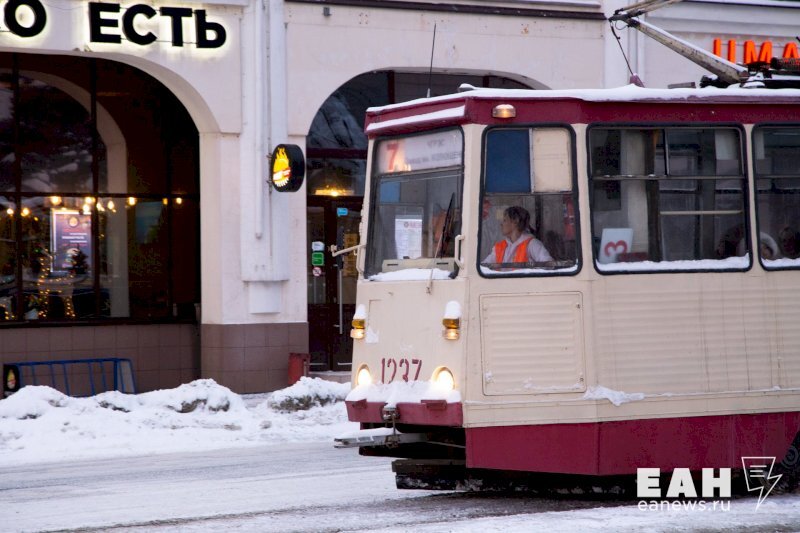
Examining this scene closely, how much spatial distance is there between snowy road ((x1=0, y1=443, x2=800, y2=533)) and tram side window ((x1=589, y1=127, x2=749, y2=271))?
174 cm

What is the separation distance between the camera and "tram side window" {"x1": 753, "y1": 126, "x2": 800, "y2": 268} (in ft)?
33.0

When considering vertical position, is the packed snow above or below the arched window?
below

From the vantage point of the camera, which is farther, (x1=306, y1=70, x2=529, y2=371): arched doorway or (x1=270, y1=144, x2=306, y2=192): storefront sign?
(x1=306, y1=70, x2=529, y2=371): arched doorway

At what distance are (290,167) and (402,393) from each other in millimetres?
9328

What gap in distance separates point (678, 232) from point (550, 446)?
1.77 meters

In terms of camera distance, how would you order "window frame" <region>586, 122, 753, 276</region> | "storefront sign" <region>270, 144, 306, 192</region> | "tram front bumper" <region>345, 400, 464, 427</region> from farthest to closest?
"storefront sign" <region>270, 144, 306, 192</region>
"window frame" <region>586, 122, 753, 276</region>
"tram front bumper" <region>345, 400, 464, 427</region>

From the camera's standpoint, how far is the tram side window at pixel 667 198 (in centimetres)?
962

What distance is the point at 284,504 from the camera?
1024 cm

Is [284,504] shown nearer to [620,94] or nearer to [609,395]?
[609,395]

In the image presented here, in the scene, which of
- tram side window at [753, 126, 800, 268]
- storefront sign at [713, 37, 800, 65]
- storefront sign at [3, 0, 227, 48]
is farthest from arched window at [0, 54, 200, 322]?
tram side window at [753, 126, 800, 268]

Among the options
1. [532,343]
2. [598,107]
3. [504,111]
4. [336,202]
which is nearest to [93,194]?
[336,202]

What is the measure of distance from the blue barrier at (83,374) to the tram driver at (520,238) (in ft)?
35.0

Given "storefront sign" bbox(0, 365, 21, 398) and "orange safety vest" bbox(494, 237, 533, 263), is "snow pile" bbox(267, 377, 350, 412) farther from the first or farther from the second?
"orange safety vest" bbox(494, 237, 533, 263)

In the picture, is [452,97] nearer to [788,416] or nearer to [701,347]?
[701,347]
